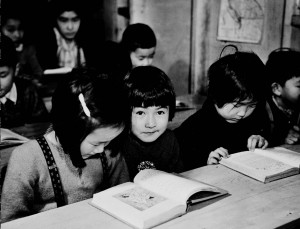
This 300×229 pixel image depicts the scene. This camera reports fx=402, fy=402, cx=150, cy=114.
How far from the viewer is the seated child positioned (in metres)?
2.74

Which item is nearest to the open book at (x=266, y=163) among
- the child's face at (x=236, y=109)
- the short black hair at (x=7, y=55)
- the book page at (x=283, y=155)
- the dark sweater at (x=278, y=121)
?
the book page at (x=283, y=155)

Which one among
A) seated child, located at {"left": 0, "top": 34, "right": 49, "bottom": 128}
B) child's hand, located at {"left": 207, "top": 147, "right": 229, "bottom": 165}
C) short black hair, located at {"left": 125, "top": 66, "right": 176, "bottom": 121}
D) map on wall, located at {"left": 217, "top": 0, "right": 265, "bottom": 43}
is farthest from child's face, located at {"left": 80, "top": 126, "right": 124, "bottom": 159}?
map on wall, located at {"left": 217, "top": 0, "right": 265, "bottom": 43}

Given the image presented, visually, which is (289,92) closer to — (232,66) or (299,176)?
(232,66)

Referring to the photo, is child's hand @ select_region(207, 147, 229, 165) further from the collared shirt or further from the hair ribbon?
the collared shirt

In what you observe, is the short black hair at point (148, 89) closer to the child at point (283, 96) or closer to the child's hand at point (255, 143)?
the child's hand at point (255, 143)

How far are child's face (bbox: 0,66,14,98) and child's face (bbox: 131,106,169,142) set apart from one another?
129 cm

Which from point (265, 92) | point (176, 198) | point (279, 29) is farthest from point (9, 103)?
point (279, 29)

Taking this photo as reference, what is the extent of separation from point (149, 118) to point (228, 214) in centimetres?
66

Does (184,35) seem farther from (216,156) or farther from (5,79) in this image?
(216,156)

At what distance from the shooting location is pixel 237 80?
2080 millimetres

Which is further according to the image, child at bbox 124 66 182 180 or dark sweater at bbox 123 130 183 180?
dark sweater at bbox 123 130 183 180

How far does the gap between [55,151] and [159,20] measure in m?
3.07

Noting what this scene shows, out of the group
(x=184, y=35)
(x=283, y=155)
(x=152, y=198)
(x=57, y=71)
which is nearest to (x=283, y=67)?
(x=283, y=155)

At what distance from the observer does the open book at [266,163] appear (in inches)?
64.2
